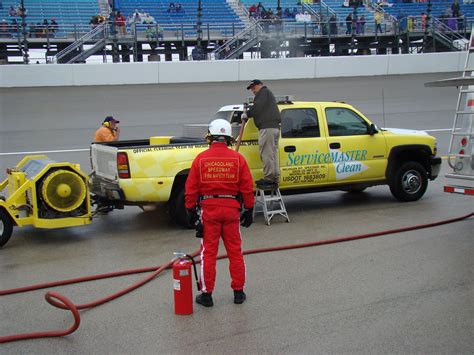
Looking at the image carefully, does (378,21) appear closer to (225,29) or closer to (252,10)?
(252,10)

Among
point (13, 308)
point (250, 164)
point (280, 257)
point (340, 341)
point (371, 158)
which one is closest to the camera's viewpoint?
point (340, 341)

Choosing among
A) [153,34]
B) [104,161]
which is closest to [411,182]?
[104,161]

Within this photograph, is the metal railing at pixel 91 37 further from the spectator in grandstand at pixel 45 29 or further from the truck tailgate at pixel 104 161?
the truck tailgate at pixel 104 161

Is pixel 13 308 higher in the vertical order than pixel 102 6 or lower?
lower

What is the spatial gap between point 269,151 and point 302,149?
75 cm

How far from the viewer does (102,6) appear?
33.7 m

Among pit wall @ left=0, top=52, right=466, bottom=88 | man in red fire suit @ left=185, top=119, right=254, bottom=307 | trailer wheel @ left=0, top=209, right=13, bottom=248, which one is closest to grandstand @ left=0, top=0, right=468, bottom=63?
pit wall @ left=0, top=52, right=466, bottom=88

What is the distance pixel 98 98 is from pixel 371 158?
1542 centimetres

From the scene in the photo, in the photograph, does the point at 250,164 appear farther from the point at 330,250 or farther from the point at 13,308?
the point at 13,308

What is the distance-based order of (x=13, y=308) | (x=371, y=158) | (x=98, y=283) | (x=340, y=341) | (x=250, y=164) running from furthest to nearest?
(x=371, y=158) < (x=250, y=164) < (x=98, y=283) < (x=13, y=308) < (x=340, y=341)

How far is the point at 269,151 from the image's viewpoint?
8531 millimetres

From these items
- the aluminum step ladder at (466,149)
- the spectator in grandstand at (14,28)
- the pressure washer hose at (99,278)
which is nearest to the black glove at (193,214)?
the pressure washer hose at (99,278)

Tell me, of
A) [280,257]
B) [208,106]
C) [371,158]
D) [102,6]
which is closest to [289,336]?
[280,257]

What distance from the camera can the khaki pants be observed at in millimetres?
8500
